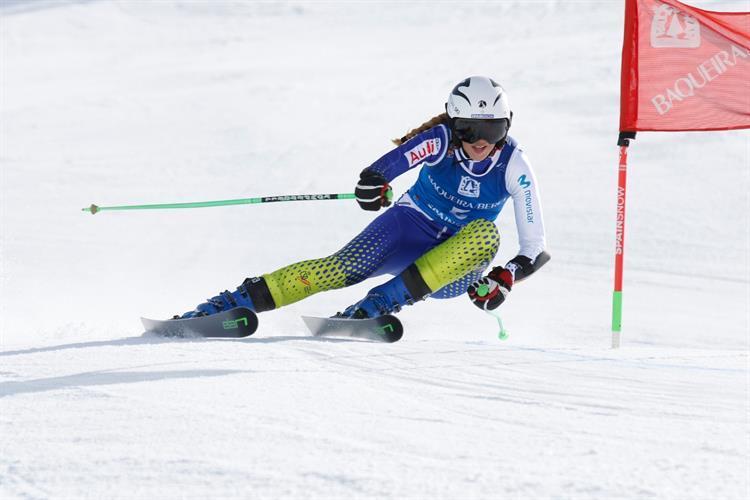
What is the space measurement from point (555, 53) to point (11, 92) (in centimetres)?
Result: 792

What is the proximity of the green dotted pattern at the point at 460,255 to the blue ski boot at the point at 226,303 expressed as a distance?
0.80 metres

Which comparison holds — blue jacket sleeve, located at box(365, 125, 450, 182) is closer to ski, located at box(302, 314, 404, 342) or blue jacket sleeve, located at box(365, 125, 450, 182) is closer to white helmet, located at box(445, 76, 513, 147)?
white helmet, located at box(445, 76, 513, 147)

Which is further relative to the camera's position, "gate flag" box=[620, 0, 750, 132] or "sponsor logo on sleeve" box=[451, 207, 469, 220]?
"gate flag" box=[620, 0, 750, 132]

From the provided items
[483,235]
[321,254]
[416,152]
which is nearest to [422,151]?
[416,152]

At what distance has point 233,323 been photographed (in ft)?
15.1

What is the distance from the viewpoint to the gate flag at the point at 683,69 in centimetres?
553

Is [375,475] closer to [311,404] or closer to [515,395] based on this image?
[311,404]

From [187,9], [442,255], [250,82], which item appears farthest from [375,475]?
[187,9]

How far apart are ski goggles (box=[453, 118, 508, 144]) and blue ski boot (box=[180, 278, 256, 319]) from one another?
121 centimetres

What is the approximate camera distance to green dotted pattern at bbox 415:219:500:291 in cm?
480


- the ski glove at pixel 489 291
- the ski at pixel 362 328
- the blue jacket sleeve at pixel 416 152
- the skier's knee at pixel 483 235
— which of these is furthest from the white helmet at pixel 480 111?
the ski at pixel 362 328

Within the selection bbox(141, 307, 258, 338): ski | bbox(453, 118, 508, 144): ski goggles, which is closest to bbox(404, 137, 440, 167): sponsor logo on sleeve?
bbox(453, 118, 508, 144): ski goggles

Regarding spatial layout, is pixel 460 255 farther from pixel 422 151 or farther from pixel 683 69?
pixel 683 69

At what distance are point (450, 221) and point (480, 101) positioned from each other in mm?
669
